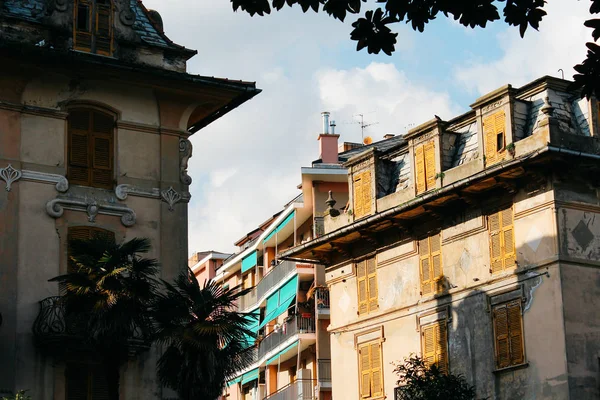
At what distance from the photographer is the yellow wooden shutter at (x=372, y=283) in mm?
45156

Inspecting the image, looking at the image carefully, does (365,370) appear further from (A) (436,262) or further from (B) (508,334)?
(B) (508,334)

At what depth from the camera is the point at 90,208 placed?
3359 cm

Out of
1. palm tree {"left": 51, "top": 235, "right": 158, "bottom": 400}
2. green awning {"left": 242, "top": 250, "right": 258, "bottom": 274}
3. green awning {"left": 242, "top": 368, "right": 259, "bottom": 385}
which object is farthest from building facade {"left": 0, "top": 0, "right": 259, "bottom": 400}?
green awning {"left": 242, "top": 250, "right": 258, "bottom": 274}

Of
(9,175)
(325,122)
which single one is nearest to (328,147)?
(325,122)

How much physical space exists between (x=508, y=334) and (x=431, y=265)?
169 inches

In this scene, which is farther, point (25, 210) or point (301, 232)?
point (301, 232)

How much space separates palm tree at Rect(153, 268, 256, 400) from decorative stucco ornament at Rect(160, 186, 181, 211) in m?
3.90

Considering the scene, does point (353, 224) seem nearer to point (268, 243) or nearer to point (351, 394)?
point (351, 394)

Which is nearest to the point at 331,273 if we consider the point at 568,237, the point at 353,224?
the point at 353,224

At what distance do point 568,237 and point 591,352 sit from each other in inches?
120

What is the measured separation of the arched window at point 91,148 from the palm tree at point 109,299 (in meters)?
3.34

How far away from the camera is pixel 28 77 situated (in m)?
33.4

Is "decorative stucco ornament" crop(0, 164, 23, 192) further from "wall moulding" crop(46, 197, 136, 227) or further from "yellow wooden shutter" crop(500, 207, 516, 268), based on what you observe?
"yellow wooden shutter" crop(500, 207, 516, 268)

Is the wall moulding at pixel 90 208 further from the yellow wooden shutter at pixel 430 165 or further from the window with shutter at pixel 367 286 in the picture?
the window with shutter at pixel 367 286
